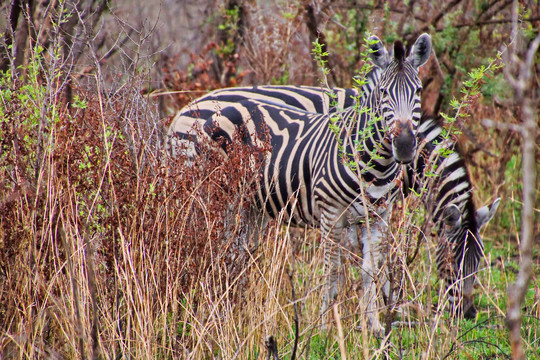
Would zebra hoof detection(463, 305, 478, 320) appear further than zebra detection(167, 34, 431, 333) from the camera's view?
Yes

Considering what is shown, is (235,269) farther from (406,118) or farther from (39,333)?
(406,118)

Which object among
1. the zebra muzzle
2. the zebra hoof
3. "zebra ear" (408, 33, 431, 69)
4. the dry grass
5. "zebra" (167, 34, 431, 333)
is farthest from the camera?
the zebra hoof

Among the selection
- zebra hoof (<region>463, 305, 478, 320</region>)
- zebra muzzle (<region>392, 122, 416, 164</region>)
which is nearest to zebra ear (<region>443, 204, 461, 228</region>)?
zebra hoof (<region>463, 305, 478, 320</region>)

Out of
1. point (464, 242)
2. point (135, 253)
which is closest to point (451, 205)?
point (464, 242)

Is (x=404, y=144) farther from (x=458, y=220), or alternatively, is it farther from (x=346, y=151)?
(x=458, y=220)

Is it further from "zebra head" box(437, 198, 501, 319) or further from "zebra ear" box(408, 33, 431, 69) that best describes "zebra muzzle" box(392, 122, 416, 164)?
"zebra head" box(437, 198, 501, 319)

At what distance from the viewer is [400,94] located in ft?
11.7

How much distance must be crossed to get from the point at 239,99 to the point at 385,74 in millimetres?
1779

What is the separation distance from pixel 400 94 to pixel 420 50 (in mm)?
429

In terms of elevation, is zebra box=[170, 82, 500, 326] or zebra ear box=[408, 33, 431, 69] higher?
zebra ear box=[408, 33, 431, 69]

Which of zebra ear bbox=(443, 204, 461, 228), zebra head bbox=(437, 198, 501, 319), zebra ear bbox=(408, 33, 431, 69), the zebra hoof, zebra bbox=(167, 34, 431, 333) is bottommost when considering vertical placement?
the zebra hoof

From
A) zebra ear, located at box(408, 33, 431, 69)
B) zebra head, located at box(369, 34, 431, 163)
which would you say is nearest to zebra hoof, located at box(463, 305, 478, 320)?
zebra head, located at box(369, 34, 431, 163)

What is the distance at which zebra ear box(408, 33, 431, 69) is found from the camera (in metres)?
3.77

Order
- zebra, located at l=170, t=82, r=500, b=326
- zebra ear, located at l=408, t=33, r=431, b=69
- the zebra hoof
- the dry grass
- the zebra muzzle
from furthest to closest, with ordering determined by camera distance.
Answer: the zebra hoof → zebra, located at l=170, t=82, r=500, b=326 → zebra ear, located at l=408, t=33, r=431, b=69 → the zebra muzzle → the dry grass
